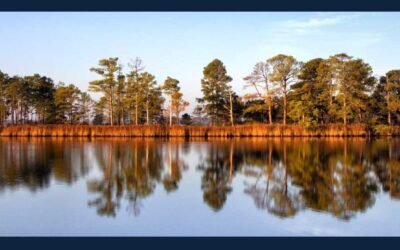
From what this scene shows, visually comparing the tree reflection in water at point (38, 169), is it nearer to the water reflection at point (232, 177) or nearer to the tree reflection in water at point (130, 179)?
the water reflection at point (232, 177)

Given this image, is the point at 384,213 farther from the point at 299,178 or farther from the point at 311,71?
the point at 311,71

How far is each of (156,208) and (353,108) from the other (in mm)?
34038

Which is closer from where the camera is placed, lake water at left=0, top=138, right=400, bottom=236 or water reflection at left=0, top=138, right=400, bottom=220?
lake water at left=0, top=138, right=400, bottom=236

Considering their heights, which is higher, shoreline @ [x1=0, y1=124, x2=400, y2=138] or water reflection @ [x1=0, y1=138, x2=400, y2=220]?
shoreline @ [x1=0, y1=124, x2=400, y2=138]

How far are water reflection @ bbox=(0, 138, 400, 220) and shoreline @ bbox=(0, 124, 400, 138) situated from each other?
17.1 meters

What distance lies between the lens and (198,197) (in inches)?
390

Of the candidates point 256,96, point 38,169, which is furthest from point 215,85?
point 38,169

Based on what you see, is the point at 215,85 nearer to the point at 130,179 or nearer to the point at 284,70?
the point at 284,70

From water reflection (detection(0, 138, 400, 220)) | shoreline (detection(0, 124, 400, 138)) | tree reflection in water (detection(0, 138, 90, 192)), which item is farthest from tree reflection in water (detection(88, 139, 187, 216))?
shoreline (detection(0, 124, 400, 138))

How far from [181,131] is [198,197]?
2698 centimetres

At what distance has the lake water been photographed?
7223 mm

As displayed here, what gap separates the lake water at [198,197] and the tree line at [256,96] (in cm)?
2309

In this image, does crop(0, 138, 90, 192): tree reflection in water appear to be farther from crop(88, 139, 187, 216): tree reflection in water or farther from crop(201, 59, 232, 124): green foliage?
crop(201, 59, 232, 124): green foliage

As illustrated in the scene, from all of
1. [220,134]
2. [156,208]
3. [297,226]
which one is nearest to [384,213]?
[297,226]
